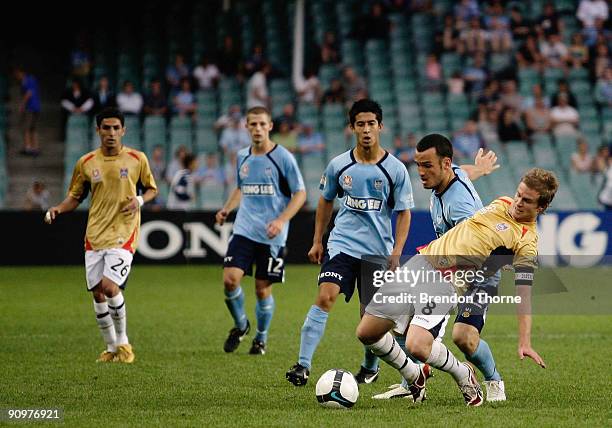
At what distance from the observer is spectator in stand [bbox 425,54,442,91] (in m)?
24.2

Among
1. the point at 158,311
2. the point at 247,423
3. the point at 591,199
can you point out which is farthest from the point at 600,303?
the point at 247,423

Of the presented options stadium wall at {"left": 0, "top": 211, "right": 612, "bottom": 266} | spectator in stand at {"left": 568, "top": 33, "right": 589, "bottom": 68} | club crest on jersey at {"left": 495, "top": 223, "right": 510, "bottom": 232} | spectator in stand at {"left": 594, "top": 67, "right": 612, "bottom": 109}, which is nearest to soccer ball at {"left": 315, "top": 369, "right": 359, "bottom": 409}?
club crest on jersey at {"left": 495, "top": 223, "right": 510, "bottom": 232}

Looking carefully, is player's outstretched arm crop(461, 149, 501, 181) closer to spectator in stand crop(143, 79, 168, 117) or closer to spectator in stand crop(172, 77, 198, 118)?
spectator in stand crop(143, 79, 168, 117)

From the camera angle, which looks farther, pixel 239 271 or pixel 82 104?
pixel 82 104

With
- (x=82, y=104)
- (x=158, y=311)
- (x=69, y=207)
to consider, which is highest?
(x=82, y=104)

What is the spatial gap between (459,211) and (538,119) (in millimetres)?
15616

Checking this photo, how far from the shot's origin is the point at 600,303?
49.5 feet

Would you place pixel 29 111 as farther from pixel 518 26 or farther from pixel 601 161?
pixel 601 161

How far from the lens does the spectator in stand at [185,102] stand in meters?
23.8

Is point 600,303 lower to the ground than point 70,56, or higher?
lower

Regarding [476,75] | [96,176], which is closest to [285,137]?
[476,75]

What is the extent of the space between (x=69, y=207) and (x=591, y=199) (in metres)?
13.3

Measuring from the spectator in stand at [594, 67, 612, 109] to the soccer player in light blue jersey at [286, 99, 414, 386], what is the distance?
15503 millimetres

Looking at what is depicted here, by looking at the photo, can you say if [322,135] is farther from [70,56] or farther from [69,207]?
[69,207]
